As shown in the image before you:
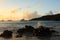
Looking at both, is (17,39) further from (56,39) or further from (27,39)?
(56,39)

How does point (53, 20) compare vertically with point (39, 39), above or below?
above

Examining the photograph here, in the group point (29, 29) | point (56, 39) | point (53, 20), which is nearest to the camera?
point (56, 39)

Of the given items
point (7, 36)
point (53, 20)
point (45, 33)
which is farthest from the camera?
point (53, 20)

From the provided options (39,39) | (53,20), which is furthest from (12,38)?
Answer: (53,20)

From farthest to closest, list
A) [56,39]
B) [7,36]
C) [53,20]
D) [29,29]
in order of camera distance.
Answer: [53,20] < [29,29] < [7,36] < [56,39]

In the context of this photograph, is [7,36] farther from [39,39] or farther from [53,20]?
[53,20]

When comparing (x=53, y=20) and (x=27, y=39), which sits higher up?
(x=53, y=20)

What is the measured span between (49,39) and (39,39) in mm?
1299

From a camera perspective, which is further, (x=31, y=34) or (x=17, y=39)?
(x=31, y=34)

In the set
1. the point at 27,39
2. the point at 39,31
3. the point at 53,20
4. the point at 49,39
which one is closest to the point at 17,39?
the point at 27,39

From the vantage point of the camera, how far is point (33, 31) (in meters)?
37.6

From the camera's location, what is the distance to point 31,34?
37219 mm

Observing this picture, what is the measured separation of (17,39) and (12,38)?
172cm

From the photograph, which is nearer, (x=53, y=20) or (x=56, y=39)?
(x=56, y=39)
